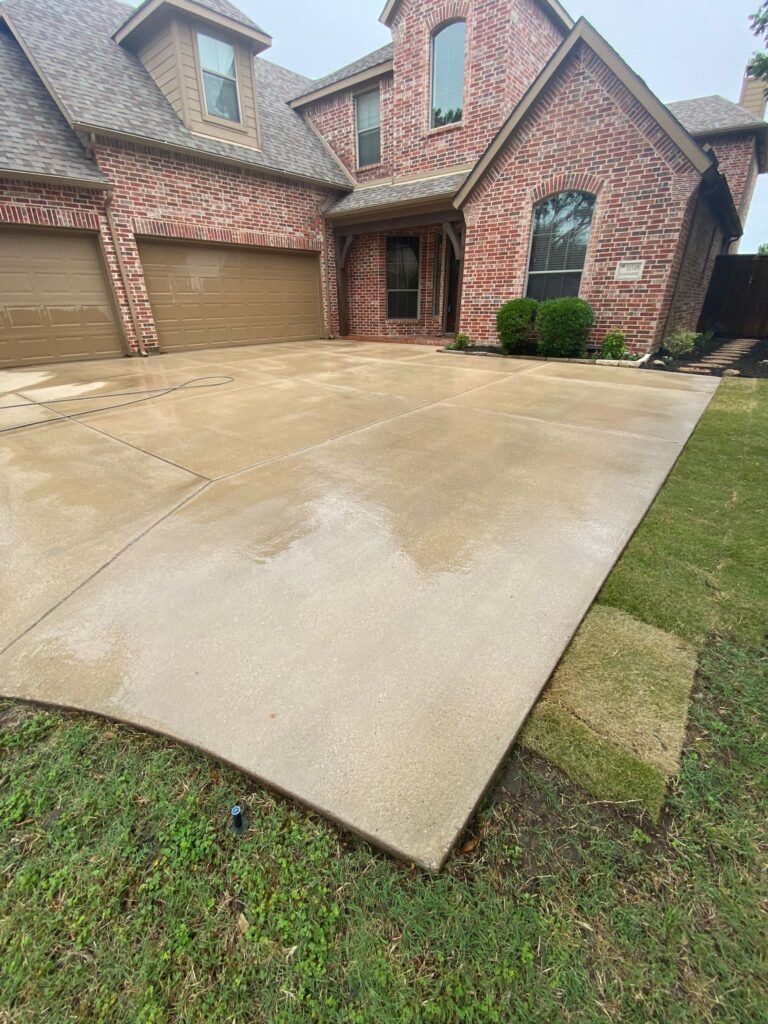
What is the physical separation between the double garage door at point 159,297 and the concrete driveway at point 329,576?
4.89 metres

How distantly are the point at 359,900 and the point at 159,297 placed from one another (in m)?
11.5

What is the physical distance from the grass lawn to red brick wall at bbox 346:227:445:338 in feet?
42.7

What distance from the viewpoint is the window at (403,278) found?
42.0ft

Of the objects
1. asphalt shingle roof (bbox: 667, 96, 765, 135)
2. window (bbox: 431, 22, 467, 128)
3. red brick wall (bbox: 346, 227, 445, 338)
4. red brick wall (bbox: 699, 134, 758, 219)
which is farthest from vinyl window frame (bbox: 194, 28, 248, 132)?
red brick wall (bbox: 699, 134, 758, 219)

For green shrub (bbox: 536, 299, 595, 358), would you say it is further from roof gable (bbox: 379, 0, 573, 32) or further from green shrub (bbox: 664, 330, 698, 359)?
roof gable (bbox: 379, 0, 573, 32)

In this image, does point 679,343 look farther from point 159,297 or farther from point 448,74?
point 159,297

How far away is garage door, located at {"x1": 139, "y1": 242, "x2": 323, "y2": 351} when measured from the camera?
10117 millimetres

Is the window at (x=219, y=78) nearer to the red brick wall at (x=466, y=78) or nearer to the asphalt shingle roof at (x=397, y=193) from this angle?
the asphalt shingle roof at (x=397, y=193)

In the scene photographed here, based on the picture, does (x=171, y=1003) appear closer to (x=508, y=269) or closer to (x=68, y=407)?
(x=68, y=407)

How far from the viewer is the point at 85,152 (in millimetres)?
8578

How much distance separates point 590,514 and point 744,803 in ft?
5.99

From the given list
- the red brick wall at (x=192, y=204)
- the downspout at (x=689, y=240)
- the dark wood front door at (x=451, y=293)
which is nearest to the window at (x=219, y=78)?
the red brick wall at (x=192, y=204)

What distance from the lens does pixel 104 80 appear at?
9.20 meters

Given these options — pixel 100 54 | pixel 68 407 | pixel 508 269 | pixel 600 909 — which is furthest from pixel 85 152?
pixel 600 909
